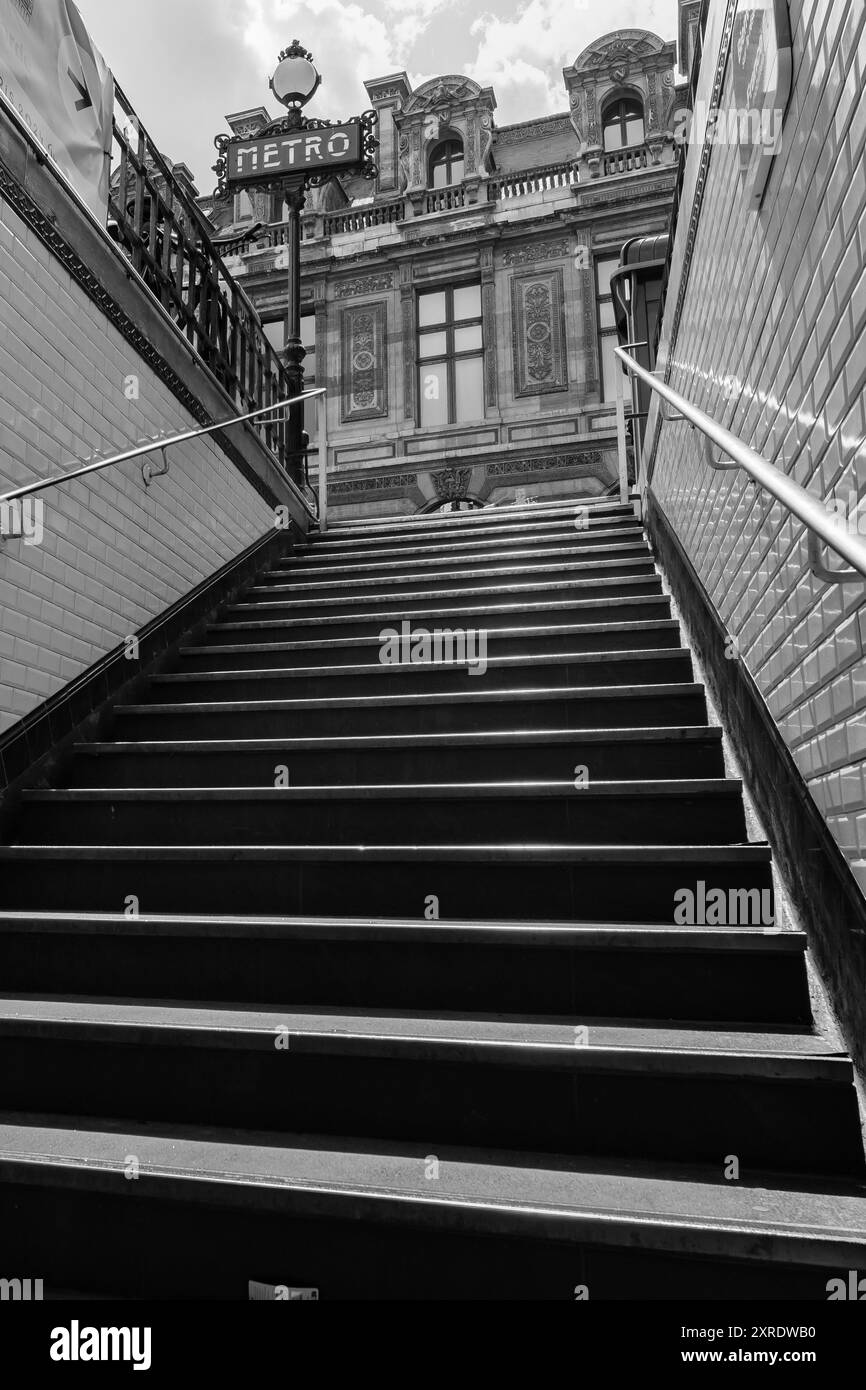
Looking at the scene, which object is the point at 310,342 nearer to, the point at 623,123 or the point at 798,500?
the point at 623,123

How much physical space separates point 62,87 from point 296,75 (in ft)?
12.7

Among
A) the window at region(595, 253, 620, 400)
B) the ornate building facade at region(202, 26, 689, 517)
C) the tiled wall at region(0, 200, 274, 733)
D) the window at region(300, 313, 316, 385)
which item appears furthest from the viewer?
the window at region(300, 313, 316, 385)

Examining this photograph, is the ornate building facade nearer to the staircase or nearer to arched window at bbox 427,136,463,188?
arched window at bbox 427,136,463,188

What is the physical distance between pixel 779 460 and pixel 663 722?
1270 millimetres

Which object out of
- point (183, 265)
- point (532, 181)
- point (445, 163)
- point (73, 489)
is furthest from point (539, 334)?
point (73, 489)

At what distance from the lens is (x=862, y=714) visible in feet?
5.01

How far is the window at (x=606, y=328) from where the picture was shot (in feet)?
41.2

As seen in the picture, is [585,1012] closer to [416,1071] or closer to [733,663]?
[416,1071]

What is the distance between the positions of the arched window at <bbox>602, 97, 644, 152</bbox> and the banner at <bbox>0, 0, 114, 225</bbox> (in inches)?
480

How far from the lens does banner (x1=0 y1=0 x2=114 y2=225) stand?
3.25 m

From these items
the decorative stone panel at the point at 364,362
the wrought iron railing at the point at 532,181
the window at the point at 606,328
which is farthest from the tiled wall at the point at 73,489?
the wrought iron railing at the point at 532,181

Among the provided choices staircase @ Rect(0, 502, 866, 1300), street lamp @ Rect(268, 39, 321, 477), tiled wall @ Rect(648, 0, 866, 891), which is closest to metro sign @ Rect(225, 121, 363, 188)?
Answer: street lamp @ Rect(268, 39, 321, 477)

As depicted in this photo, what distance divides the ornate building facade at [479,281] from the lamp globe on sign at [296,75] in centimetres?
648

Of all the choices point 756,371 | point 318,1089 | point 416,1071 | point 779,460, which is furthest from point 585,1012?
point 756,371
